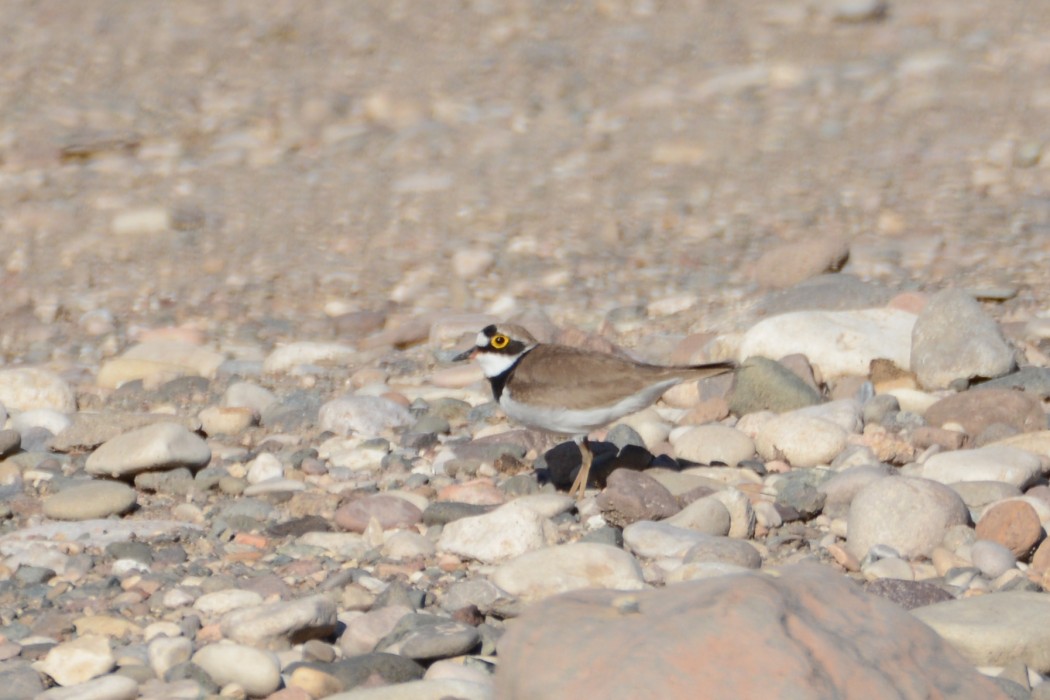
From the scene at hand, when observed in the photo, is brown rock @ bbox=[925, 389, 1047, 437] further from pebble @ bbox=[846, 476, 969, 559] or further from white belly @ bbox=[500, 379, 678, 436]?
white belly @ bbox=[500, 379, 678, 436]

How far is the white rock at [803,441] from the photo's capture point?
5.74 meters

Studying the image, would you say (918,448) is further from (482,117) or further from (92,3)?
(92,3)

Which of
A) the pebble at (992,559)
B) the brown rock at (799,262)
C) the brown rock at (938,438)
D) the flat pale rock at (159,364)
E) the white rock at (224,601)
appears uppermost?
the white rock at (224,601)

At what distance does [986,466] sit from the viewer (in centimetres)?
529

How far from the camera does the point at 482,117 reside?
1170 cm

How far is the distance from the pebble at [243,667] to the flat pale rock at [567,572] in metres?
0.91

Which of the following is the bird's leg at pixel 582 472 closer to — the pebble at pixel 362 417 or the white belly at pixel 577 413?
the white belly at pixel 577 413

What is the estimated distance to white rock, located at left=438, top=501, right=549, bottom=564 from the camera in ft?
15.8

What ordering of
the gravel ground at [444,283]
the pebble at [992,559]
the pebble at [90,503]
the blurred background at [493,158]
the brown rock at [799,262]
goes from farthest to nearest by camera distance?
the blurred background at [493,158], the brown rock at [799,262], the pebble at [90,503], the gravel ground at [444,283], the pebble at [992,559]

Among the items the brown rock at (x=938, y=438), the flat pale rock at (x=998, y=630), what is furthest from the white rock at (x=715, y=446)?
the flat pale rock at (x=998, y=630)

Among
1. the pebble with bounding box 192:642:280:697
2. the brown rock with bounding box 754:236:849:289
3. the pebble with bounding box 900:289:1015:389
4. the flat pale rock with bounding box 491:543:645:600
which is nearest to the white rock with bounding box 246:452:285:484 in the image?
the flat pale rock with bounding box 491:543:645:600

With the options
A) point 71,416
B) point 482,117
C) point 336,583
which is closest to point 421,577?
point 336,583

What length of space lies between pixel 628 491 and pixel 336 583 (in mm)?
1151

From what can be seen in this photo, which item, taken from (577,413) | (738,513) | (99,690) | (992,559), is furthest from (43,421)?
(992,559)
